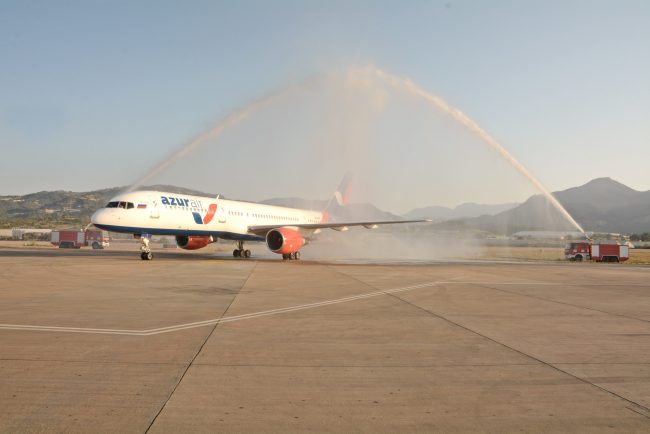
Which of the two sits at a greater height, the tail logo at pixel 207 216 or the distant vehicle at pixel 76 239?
the tail logo at pixel 207 216

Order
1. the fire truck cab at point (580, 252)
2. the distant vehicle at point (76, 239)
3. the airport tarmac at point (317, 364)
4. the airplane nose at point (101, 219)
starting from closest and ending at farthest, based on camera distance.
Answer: the airport tarmac at point (317, 364) → the airplane nose at point (101, 219) → the fire truck cab at point (580, 252) → the distant vehicle at point (76, 239)

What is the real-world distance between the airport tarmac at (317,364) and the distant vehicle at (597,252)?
3971 centimetres

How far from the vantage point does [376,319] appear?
34.2 ft

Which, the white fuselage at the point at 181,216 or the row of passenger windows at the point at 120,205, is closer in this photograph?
the white fuselage at the point at 181,216

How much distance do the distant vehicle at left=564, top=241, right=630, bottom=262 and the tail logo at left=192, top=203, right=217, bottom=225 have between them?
36.2 metres

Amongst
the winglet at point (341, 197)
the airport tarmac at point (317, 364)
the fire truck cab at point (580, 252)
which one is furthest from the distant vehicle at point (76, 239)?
the fire truck cab at point (580, 252)

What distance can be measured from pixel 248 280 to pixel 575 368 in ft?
45.0

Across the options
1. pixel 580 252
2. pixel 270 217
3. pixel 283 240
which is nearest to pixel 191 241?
pixel 283 240

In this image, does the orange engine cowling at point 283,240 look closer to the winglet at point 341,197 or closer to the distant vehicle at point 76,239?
the winglet at point 341,197

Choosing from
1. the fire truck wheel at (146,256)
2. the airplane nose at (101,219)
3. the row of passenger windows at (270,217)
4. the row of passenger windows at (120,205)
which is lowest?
the fire truck wheel at (146,256)

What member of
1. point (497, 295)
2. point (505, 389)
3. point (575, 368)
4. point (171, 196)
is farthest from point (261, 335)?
point (171, 196)

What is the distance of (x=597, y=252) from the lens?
4828cm

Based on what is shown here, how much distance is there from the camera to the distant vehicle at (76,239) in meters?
59.1

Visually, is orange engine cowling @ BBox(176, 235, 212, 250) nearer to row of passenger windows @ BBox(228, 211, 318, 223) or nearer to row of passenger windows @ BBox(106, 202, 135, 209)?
row of passenger windows @ BBox(228, 211, 318, 223)
